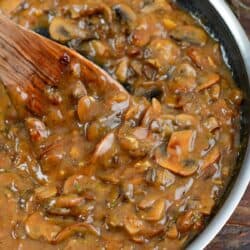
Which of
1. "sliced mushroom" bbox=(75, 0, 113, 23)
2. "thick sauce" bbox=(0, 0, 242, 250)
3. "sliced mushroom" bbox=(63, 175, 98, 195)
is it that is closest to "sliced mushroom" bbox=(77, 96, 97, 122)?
"thick sauce" bbox=(0, 0, 242, 250)

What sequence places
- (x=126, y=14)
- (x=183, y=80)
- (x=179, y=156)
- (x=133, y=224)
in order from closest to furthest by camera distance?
(x=133, y=224)
(x=179, y=156)
(x=183, y=80)
(x=126, y=14)

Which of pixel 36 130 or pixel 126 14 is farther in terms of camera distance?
pixel 126 14

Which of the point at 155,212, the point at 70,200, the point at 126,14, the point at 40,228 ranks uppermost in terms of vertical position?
the point at 126,14

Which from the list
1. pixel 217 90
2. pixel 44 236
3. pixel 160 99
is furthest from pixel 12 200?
pixel 217 90

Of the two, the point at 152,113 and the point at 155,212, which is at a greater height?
the point at 152,113

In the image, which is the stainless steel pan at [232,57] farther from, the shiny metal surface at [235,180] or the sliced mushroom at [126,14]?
the sliced mushroom at [126,14]

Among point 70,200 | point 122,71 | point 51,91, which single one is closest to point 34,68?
point 51,91

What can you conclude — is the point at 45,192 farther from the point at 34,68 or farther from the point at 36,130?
the point at 34,68

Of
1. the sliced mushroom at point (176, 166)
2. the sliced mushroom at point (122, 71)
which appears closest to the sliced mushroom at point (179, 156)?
the sliced mushroom at point (176, 166)
